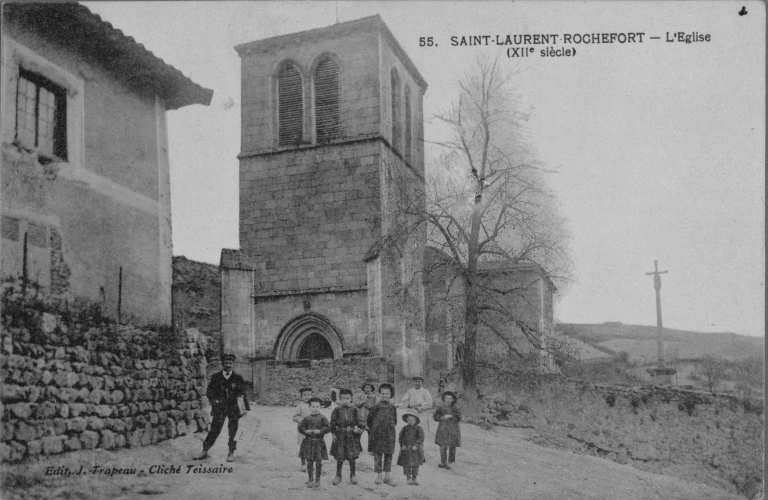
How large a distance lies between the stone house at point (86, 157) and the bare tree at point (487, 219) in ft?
10.0

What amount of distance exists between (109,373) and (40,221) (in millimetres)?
1772

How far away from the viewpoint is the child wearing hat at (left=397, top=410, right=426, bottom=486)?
8.41 metres

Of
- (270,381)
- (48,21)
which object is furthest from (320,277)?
(48,21)

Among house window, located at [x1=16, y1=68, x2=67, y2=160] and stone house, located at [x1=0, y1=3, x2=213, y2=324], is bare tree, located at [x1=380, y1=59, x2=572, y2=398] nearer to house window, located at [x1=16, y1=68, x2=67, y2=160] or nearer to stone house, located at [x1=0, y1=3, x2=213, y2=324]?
stone house, located at [x1=0, y1=3, x2=213, y2=324]

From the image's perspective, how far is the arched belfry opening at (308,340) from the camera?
377 inches

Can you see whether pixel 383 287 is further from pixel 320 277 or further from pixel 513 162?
pixel 513 162

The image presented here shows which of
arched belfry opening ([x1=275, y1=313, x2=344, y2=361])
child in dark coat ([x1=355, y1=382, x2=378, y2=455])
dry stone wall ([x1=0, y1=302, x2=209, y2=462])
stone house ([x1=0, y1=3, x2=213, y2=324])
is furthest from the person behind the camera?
arched belfry opening ([x1=275, y1=313, x2=344, y2=361])

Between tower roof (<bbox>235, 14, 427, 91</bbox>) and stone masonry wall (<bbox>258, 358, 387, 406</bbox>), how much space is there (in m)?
3.52

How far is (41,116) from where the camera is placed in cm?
836

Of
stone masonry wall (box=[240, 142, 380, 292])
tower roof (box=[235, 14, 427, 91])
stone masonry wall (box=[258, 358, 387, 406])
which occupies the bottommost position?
stone masonry wall (box=[258, 358, 387, 406])

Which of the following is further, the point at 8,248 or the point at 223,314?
the point at 223,314

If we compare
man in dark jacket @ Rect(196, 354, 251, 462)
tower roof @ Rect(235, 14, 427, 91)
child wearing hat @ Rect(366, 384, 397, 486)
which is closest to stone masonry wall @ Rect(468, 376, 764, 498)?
child wearing hat @ Rect(366, 384, 397, 486)

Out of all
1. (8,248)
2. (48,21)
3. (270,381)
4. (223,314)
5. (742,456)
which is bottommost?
(742,456)

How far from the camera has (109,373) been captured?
26.1 feet
